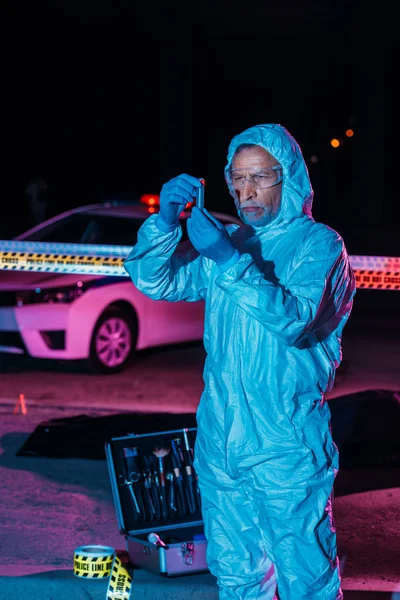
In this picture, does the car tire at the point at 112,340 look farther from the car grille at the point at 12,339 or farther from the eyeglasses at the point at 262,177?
the eyeglasses at the point at 262,177

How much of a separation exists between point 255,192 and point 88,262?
4630 millimetres

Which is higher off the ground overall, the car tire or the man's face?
the man's face

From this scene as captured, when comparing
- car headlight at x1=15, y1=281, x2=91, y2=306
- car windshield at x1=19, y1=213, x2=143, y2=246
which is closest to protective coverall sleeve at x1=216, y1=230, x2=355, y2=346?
car headlight at x1=15, y1=281, x2=91, y2=306

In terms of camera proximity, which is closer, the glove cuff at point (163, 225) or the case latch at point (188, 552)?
the glove cuff at point (163, 225)

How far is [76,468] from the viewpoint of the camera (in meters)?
6.43

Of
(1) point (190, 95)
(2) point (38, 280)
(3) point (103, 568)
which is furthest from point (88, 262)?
(1) point (190, 95)

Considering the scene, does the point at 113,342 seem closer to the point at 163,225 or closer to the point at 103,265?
the point at 103,265

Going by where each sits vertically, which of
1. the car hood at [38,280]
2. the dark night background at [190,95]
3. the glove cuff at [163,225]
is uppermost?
the dark night background at [190,95]

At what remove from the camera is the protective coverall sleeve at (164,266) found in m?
3.35

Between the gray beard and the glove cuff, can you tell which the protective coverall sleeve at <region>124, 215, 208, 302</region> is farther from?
the gray beard

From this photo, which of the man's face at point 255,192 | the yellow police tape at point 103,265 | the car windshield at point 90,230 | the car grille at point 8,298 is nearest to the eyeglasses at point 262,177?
the man's face at point 255,192

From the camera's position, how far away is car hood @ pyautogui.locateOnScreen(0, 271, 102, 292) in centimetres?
869

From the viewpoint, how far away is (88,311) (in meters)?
8.74

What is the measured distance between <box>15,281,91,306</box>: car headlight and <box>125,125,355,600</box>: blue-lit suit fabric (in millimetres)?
5237
